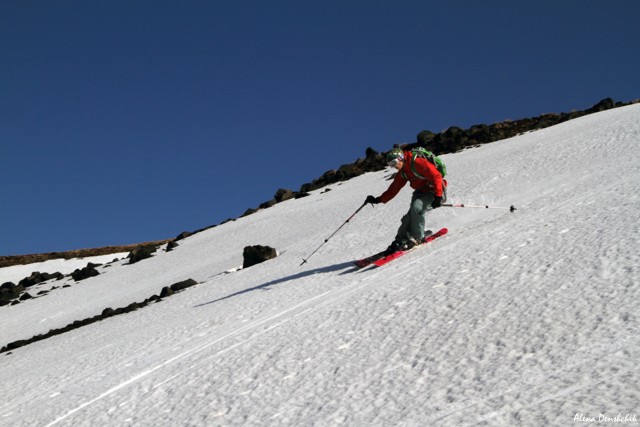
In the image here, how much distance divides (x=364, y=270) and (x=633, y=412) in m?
6.34

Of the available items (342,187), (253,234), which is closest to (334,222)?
(253,234)

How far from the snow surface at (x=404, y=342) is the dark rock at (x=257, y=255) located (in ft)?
10.0

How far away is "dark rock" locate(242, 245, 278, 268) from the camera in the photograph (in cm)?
1534

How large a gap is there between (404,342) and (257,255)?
11175 millimetres

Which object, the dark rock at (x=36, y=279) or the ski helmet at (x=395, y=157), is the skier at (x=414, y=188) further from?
the dark rock at (x=36, y=279)

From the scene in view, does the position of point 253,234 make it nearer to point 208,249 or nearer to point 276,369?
point 208,249

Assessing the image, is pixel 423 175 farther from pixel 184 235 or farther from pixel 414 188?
pixel 184 235

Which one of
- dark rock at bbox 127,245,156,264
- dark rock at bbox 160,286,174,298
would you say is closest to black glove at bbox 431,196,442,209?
dark rock at bbox 160,286,174,298

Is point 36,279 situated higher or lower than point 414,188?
higher

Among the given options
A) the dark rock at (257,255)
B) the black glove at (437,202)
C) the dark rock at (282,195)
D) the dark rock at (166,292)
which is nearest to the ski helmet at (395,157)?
the black glove at (437,202)

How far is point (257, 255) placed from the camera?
1543cm

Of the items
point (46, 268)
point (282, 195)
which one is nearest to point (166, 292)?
point (282, 195)

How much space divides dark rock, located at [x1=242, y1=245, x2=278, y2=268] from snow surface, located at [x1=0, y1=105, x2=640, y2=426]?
3060 mm

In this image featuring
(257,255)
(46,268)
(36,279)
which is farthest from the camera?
(46,268)
